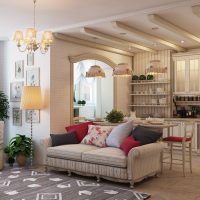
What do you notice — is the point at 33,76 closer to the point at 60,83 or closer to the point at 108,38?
the point at 60,83

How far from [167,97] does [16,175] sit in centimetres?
472

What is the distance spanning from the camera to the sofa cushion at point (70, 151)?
536 centimetres

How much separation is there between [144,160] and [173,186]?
62 cm

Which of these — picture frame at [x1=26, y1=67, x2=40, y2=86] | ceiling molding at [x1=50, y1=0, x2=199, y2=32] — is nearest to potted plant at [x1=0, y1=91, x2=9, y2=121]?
picture frame at [x1=26, y1=67, x2=40, y2=86]

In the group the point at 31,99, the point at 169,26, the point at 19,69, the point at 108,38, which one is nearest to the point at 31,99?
the point at 31,99

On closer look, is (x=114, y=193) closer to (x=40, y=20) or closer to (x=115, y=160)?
(x=115, y=160)

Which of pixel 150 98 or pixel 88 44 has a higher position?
pixel 88 44

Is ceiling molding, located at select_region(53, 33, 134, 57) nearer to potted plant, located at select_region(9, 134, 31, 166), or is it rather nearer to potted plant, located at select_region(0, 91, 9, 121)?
potted plant, located at select_region(0, 91, 9, 121)

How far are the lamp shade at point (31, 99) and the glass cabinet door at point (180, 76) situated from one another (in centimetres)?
404

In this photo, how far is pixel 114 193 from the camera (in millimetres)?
4422

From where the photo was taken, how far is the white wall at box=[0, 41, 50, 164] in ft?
21.0

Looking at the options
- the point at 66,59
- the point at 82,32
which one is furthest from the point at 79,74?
the point at 82,32

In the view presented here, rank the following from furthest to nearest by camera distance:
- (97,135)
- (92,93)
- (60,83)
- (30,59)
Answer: (92,93) → (30,59) → (60,83) → (97,135)

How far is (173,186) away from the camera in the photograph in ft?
15.8
